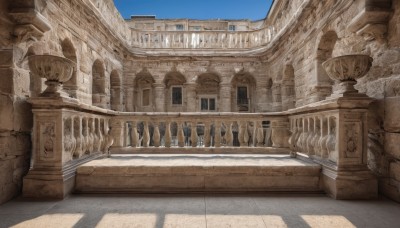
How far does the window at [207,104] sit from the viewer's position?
15.4m

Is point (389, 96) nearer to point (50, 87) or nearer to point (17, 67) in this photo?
point (50, 87)

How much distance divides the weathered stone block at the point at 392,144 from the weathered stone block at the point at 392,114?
69mm

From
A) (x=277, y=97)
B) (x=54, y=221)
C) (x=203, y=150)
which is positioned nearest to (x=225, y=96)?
(x=277, y=97)

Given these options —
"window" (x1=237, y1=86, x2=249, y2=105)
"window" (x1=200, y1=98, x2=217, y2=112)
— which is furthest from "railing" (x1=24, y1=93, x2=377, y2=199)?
"window" (x1=200, y1=98, x2=217, y2=112)

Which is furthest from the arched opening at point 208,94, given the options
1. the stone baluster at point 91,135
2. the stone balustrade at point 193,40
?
the stone baluster at point 91,135

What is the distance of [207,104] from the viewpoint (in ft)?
50.9

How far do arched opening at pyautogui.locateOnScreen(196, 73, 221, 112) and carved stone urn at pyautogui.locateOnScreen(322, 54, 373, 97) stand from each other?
490 inches

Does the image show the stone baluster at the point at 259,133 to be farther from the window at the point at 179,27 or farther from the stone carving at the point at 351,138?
the window at the point at 179,27

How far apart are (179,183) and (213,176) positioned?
0.44m

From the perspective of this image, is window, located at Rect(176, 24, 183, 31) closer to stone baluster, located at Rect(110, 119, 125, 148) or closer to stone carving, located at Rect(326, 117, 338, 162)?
stone baluster, located at Rect(110, 119, 125, 148)

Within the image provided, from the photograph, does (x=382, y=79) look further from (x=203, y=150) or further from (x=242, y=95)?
(x=242, y=95)

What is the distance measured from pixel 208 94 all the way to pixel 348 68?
12771 mm

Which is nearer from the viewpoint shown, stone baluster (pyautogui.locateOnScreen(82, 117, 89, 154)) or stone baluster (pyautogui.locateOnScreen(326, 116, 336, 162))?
stone baluster (pyautogui.locateOnScreen(326, 116, 336, 162))

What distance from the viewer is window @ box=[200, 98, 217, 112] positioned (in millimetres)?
15422
